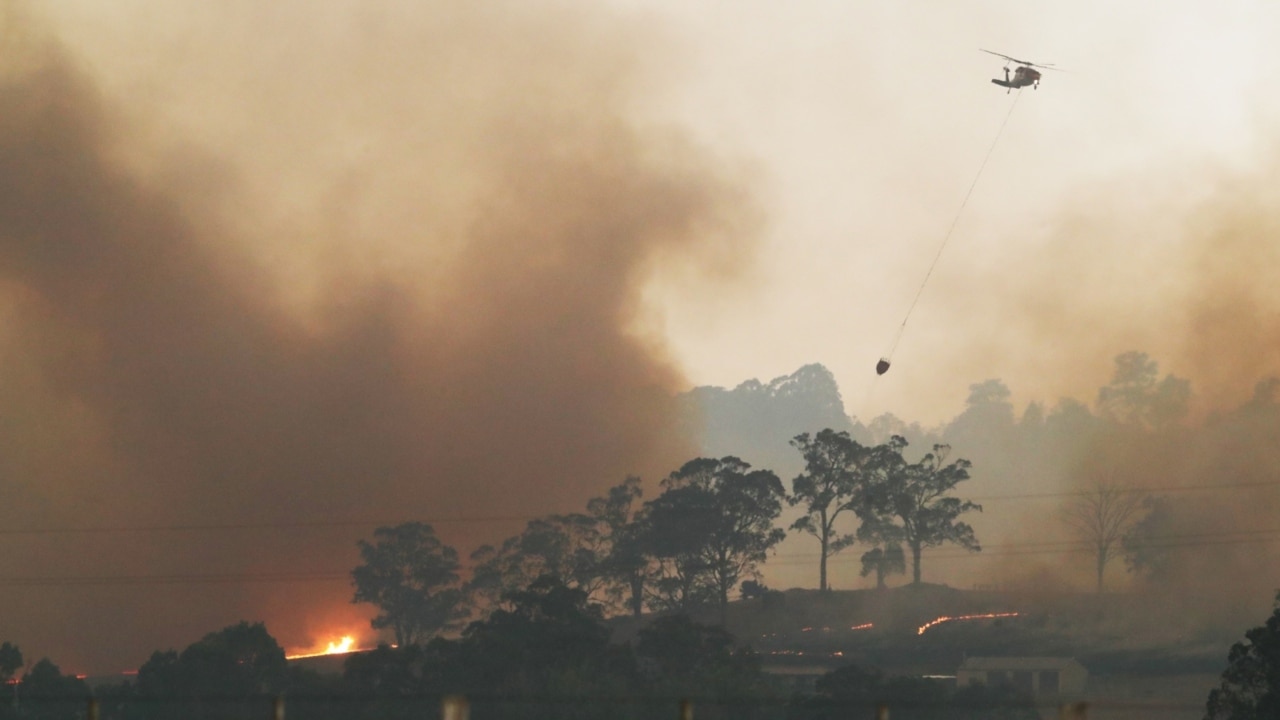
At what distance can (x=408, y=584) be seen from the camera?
181750mm

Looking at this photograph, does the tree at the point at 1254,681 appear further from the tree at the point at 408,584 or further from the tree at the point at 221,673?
the tree at the point at 408,584

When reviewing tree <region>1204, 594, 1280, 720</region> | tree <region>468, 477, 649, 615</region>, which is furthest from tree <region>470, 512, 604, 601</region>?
tree <region>1204, 594, 1280, 720</region>

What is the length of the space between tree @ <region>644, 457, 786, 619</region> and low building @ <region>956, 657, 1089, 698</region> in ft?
154

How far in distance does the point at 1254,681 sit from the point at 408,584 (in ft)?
414

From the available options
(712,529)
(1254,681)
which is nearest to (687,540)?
(712,529)

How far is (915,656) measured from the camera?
147125 millimetres

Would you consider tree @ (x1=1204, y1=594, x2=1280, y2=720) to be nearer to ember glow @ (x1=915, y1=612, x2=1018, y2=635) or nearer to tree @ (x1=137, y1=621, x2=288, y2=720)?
tree @ (x1=137, y1=621, x2=288, y2=720)

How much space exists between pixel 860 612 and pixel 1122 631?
33735 mm

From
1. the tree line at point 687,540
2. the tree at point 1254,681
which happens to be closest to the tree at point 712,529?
the tree line at point 687,540

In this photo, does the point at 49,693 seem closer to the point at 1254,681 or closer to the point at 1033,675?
the point at 1033,675

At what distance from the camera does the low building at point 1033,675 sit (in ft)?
409

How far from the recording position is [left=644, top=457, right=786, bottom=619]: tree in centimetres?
17375

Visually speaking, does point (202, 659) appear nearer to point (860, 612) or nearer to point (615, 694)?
point (615, 694)

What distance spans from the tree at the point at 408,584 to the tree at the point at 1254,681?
394 ft
